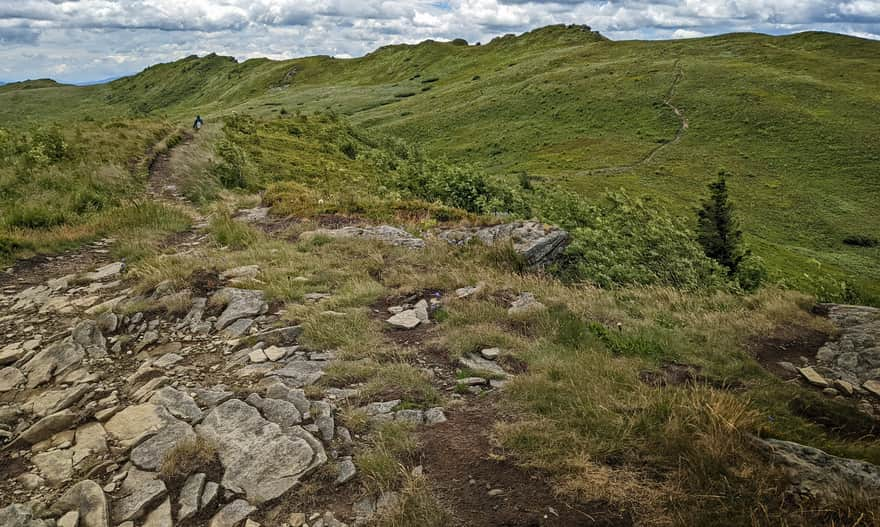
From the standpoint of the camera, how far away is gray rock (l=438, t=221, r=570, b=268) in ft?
43.8

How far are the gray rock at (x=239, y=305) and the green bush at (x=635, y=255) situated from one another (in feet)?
25.9

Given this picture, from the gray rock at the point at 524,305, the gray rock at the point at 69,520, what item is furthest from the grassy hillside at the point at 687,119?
the gray rock at the point at 69,520

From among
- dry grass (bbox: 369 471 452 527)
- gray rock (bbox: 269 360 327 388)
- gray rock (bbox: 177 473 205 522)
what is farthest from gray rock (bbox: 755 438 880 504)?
gray rock (bbox: 177 473 205 522)

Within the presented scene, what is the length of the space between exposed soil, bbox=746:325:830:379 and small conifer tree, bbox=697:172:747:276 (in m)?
25.1

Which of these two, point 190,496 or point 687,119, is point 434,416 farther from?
point 687,119

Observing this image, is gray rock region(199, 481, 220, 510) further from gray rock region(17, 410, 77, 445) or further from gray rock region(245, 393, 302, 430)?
gray rock region(17, 410, 77, 445)

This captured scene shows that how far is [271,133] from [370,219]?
101ft

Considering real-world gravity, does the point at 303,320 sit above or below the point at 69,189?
below

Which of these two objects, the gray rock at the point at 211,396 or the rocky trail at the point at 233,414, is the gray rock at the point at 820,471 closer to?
the rocky trail at the point at 233,414

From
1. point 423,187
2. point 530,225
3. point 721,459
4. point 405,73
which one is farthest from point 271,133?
point 405,73

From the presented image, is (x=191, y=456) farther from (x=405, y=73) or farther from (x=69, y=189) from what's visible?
(x=405, y=73)

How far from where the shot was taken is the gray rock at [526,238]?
13.3 metres

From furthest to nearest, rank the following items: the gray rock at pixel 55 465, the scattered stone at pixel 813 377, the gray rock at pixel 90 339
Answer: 1. the gray rock at pixel 90 339
2. the scattered stone at pixel 813 377
3. the gray rock at pixel 55 465

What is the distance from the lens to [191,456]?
5.27 metres
